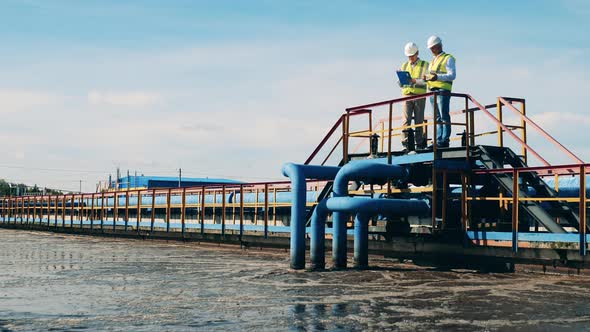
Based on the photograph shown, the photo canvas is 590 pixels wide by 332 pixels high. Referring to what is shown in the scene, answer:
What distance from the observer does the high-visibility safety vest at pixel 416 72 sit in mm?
14531

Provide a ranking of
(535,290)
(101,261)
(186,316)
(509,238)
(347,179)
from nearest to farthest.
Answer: (186,316) < (535,290) < (509,238) < (347,179) < (101,261)

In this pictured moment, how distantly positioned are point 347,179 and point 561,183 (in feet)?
20.2

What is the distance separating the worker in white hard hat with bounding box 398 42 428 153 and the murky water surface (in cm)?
257

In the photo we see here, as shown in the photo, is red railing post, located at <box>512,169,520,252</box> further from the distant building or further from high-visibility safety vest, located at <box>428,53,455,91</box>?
the distant building

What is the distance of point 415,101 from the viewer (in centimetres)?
1445

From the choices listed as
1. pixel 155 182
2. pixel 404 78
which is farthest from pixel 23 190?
pixel 404 78

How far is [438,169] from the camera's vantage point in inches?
516

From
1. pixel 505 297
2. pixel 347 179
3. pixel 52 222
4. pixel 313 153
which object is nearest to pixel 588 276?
pixel 505 297

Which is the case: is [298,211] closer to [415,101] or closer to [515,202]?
[415,101]

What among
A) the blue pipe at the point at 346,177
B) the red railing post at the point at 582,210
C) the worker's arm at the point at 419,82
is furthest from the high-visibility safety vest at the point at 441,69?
the red railing post at the point at 582,210

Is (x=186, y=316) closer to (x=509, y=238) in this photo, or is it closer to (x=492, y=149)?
(x=509, y=238)

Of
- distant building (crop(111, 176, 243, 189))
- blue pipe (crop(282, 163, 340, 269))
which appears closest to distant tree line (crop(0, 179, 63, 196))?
distant building (crop(111, 176, 243, 189))

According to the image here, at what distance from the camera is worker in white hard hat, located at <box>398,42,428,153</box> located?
14.4m

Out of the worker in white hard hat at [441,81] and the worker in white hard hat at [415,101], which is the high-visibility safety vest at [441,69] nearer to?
the worker in white hard hat at [441,81]
